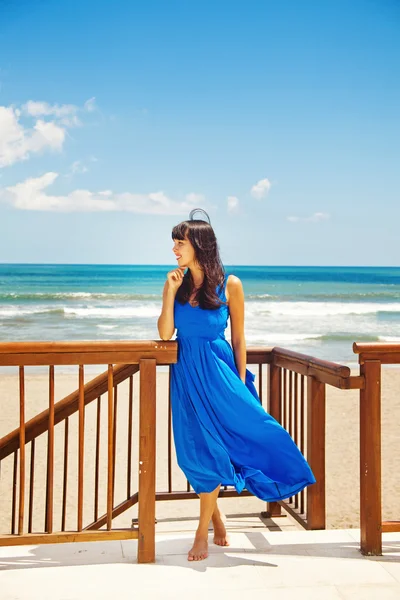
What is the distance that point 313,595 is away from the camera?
2.45 metres

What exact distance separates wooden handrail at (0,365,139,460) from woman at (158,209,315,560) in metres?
0.57

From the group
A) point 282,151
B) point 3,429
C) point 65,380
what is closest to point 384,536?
point 3,429

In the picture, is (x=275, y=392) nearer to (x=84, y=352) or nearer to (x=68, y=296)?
(x=84, y=352)

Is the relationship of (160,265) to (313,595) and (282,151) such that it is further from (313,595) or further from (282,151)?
(313,595)

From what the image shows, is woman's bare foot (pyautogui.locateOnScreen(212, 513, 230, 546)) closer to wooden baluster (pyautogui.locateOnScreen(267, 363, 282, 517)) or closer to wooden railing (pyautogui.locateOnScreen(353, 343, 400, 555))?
wooden railing (pyautogui.locateOnScreen(353, 343, 400, 555))

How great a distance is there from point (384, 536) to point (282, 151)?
41604 mm

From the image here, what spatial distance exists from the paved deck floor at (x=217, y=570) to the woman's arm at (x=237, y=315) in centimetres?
84

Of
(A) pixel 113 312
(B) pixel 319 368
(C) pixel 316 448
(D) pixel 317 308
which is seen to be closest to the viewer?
(B) pixel 319 368

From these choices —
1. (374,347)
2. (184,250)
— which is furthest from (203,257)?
(374,347)

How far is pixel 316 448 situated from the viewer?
321 centimetres

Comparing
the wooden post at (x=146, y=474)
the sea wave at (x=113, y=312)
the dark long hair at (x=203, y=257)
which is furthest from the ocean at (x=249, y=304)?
the wooden post at (x=146, y=474)

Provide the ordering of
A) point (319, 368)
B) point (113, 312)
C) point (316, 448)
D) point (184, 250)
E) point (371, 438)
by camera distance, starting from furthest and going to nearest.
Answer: point (113, 312)
point (316, 448)
point (319, 368)
point (184, 250)
point (371, 438)

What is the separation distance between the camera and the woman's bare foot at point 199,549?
2783mm

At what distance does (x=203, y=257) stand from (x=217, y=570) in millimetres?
1395
